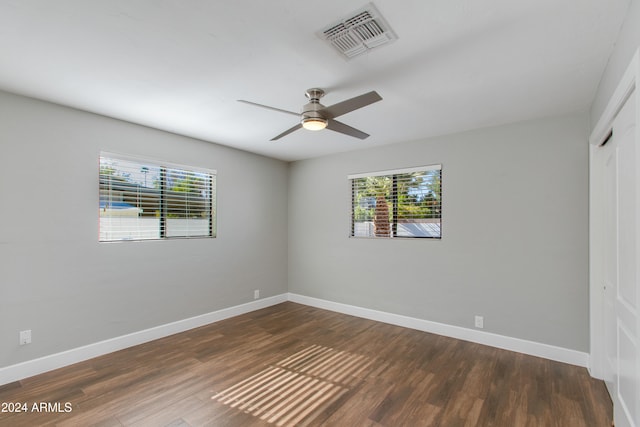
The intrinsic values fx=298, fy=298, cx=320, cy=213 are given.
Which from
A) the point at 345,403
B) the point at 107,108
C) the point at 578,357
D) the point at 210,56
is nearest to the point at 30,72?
the point at 107,108

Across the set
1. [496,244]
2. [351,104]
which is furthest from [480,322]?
[351,104]

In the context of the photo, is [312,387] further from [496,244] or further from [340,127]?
[496,244]

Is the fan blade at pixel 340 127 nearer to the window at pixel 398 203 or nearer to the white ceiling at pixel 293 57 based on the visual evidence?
the white ceiling at pixel 293 57

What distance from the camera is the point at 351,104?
2.20 meters

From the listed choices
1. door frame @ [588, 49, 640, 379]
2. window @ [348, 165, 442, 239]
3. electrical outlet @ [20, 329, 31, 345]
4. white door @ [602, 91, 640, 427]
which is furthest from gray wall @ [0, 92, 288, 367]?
door frame @ [588, 49, 640, 379]

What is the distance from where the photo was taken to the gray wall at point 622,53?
1.44m

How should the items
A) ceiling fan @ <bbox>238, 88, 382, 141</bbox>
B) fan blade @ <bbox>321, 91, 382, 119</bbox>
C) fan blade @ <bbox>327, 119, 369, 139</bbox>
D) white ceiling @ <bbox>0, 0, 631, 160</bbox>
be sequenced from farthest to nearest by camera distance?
fan blade @ <bbox>327, 119, 369, 139</bbox> → ceiling fan @ <bbox>238, 88, 382, 141</bbox> → fan blade @ <bbox>321, 91, 382, 119</bbox> → white ceiling @ <bbox>0, 0, 631, 160</bbox>

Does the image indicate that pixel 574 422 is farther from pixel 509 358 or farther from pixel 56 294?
pixel 56 294

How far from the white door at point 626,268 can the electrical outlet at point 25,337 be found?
4271 mm

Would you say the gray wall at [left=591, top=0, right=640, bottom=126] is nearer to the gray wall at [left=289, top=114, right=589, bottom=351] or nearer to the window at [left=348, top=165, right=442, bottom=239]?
the gray wall at [left=289, top=114, right=589, bottom=351]

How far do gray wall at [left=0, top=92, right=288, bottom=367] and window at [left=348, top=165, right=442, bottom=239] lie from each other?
207 cm

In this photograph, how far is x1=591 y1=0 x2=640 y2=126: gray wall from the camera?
4.72 ft

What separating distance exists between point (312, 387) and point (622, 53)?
312cm

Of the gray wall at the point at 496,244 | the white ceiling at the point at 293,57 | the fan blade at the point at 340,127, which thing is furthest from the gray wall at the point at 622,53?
the fan blade at the point at 340,127
